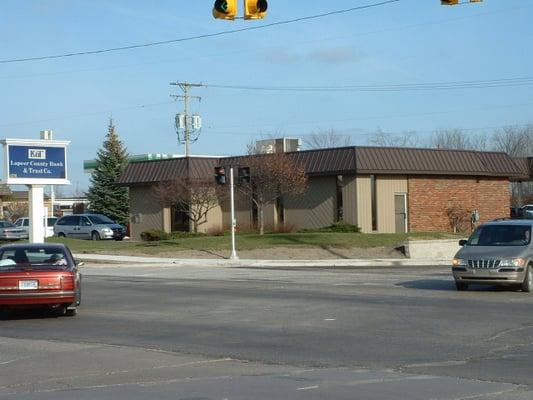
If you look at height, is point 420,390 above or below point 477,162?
below

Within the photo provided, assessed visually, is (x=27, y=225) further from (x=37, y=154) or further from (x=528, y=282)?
(x=528, y=282)

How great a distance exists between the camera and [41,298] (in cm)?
1614

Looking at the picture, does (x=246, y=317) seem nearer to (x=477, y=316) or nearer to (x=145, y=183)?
(x=477, y=316)

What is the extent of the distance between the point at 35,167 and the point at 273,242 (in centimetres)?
1094

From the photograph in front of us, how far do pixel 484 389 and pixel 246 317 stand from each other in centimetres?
751

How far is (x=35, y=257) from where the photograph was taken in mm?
17016

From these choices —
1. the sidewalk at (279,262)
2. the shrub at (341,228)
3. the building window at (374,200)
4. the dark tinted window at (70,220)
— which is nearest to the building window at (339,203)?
the shrub at (341,228)

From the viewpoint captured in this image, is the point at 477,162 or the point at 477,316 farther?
the point at 477,162

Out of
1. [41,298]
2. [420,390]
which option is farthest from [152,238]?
[420,390]

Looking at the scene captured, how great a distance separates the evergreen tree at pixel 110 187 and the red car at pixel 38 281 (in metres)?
52.6

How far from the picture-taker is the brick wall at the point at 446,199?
45688 millimetres

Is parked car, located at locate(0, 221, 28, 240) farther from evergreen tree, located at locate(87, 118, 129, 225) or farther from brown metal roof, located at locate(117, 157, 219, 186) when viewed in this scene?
evergreen tree, located at locate(87, 118, 129, 225)

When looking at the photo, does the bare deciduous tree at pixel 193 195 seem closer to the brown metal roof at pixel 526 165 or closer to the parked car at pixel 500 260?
the brown metal roof at pixel 526 165

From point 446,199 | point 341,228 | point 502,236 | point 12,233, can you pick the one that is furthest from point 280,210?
point 502,236
